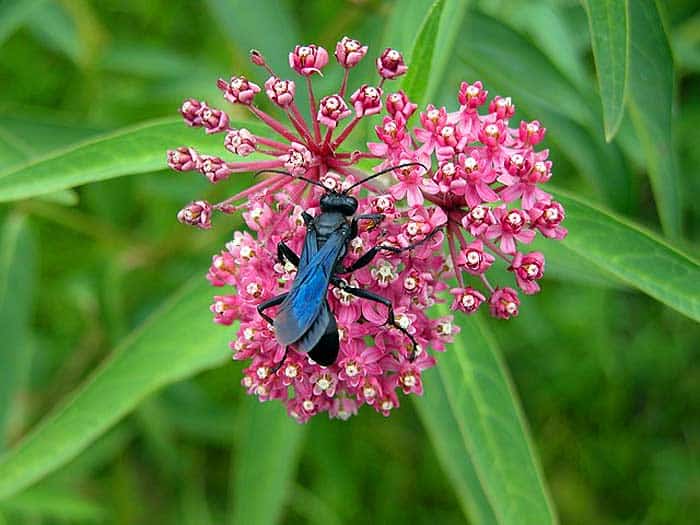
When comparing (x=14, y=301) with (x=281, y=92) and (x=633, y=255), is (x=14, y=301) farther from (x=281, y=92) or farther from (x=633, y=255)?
(x=633, y=255)

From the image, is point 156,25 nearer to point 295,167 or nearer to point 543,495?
point 295,167

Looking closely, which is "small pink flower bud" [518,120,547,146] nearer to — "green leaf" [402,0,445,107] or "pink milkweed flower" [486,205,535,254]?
"pink milkweed flower" [486,205,535,254]

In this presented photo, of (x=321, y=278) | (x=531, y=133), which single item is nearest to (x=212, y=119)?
(x=321, y=278)

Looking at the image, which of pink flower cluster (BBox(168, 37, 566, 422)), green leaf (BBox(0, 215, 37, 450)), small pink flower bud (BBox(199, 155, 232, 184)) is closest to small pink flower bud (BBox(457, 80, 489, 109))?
pink flower cluster (BBox(168, 37, 566, 422))

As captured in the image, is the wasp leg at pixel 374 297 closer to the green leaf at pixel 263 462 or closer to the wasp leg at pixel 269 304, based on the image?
the wasp leg at pixel 269 304

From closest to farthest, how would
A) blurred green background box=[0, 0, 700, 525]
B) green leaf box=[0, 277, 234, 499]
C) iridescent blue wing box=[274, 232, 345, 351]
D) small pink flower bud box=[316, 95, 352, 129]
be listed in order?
iridescent blue wing box=[274, 232, 345, 351] → small pink flower bud box=[316, 95, 352, 129] → green leaf box=[0, 277, 234, 499] → blurred green background box=[0, 0, 700, 525]
